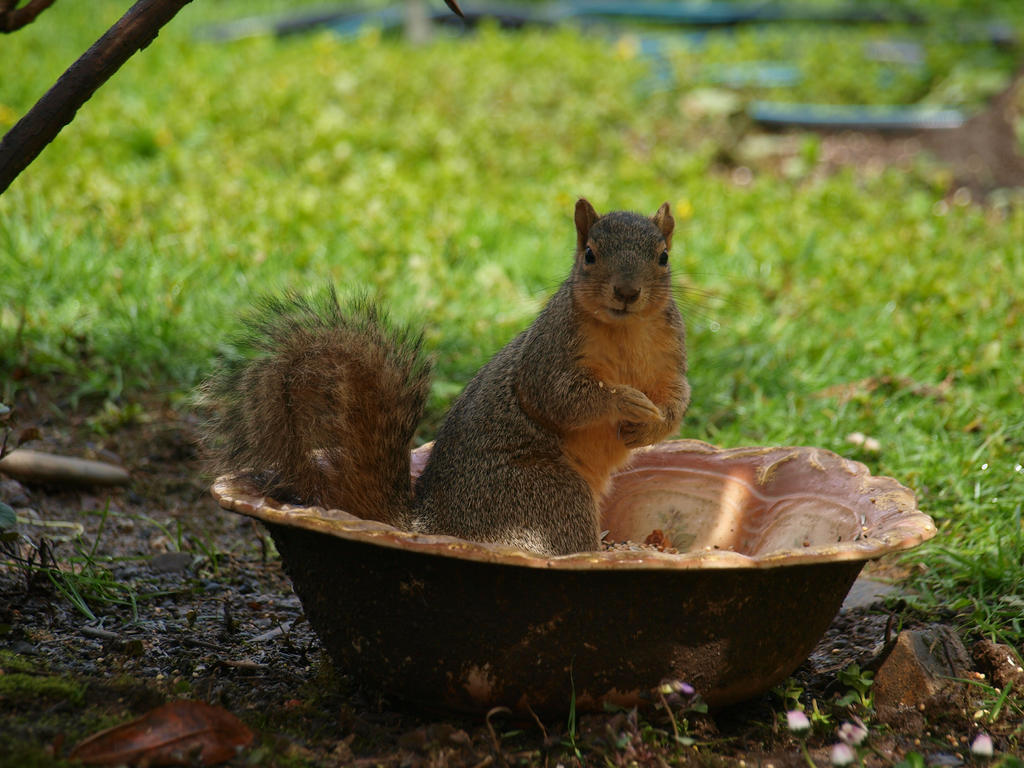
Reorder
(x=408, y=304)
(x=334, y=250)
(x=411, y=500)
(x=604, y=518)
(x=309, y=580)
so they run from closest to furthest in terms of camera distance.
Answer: (x=309, y=580)
(x=411, y=500)
(x=604, y=518)
(x=408, y=304)
(x=334, y=250)

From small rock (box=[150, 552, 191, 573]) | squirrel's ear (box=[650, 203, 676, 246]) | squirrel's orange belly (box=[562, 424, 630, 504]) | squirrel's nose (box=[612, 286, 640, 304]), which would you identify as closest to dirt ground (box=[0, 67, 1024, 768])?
small rock (box=[150, 552, 191, 573])

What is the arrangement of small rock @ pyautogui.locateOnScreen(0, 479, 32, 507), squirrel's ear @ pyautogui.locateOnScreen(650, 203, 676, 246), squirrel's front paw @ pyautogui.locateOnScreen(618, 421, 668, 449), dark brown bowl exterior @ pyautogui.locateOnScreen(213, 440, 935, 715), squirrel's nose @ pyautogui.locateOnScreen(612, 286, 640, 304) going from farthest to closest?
small rock @ pyautogui.locateOnScreen(0, 479, 32, 507)
squirrel's ear @ pyautogui.locateOnScreen(650, 203, 676, 246)
squirrel's front paw @ pyautogui.locateOnScreen(618, 421, 668, 449)
squirrel's nose @ pyautogui.locateOnScreen(612, 286, 640, 304)
dark brown bowl exterior @ pyautogui.locateOnScreen(213, 440, 935, 715)

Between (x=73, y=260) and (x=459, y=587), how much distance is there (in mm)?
2954

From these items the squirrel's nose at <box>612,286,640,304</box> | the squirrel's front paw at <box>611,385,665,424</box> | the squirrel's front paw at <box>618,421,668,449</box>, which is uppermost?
the squirrel's nose at <box>612,286,640,304</box>

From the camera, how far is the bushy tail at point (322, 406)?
2.21 m

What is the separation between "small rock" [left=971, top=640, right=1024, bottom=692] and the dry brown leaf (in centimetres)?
155

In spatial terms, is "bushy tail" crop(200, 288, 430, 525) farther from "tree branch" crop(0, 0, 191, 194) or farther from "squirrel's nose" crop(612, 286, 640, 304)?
"tree branch" crop(0, 0, 191, 194)

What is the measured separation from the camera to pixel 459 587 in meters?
1.98

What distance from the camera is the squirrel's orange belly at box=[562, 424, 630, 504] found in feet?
8.27

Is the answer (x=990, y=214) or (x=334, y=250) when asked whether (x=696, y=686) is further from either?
(x=990, y=214)

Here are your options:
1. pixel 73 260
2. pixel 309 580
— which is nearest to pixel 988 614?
pixel 309 580

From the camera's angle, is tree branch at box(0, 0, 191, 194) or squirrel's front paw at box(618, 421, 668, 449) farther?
squirrel's front paw at box(618, 421, 668, 449)

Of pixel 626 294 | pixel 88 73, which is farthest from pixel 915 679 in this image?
pixel 88 73

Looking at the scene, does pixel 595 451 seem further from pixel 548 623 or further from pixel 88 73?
pixel 88 73
